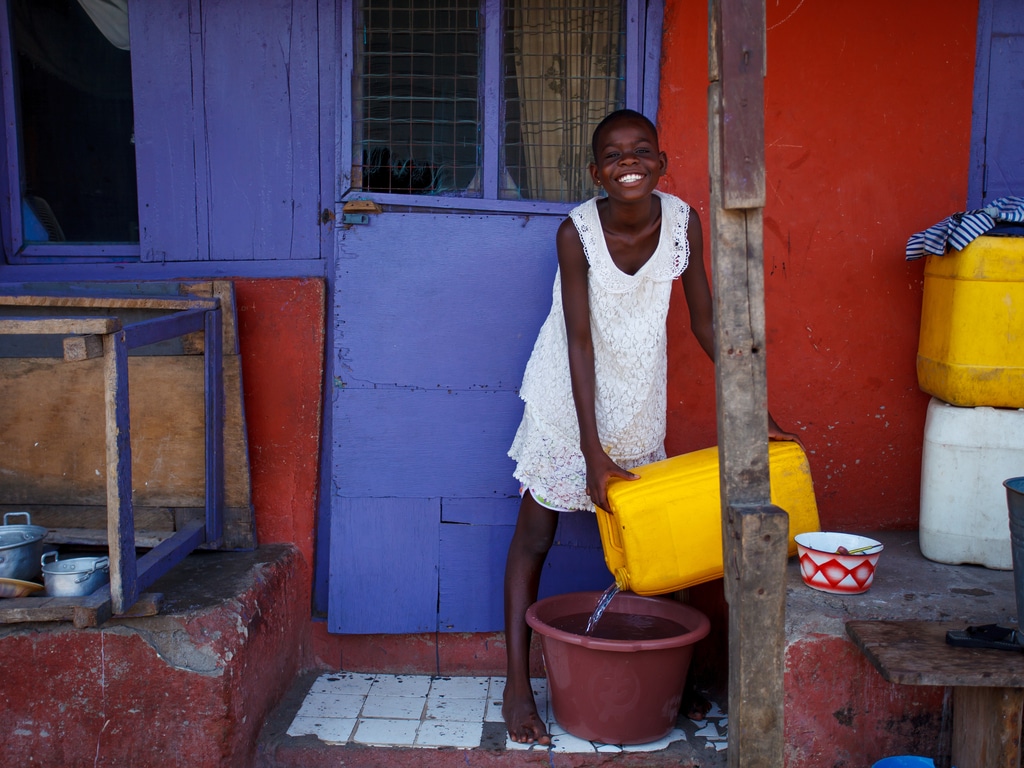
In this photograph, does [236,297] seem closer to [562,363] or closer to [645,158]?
[562,363]

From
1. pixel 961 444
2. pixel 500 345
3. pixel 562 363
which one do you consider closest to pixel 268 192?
pixel 500 345

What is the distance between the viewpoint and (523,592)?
10.5 ft

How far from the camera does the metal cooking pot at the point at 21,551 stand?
9.46ft

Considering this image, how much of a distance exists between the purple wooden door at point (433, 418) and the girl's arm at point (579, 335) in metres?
0.44

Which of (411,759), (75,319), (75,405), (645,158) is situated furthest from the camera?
(75,405)

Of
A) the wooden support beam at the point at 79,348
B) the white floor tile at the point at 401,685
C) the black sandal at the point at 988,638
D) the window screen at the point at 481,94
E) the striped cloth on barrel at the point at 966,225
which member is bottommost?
the white floor tile at the point at 401,685

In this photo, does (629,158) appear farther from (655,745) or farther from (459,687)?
(459,687)

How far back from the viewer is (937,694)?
2857 mm

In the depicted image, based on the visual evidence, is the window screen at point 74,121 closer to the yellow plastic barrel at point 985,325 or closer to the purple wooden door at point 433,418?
the purple wooden door at point 433,418

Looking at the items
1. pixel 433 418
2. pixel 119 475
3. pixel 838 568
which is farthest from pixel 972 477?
pixel 119 475

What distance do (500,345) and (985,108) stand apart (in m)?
1.90

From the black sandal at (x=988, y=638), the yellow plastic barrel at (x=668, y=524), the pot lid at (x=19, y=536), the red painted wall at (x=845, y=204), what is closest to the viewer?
the black sandal at (x=988, y=638)

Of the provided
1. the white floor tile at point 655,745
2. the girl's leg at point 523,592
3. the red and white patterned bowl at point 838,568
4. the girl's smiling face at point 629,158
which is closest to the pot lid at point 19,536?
the girl's leg at point 523,592

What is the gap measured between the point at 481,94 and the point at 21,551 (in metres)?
2.10
